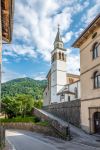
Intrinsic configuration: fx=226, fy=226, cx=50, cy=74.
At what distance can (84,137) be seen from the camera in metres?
22.7

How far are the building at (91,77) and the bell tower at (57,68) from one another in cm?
3355

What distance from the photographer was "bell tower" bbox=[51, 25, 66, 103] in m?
61.8

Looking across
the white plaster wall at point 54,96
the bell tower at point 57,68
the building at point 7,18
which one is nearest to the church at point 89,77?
the building at point 7,18

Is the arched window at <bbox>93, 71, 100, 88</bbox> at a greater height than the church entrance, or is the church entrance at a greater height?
the arched window at <bbox>93, 71, 100, 88</bbox>

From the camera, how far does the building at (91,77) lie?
925 inches

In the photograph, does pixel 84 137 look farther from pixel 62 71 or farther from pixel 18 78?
pixel 18 78

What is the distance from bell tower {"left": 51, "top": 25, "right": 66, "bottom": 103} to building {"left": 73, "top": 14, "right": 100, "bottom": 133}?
1321 inches

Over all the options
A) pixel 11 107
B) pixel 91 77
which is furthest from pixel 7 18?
pixel 11 107

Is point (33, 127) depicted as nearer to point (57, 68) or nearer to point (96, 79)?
point (96, 79)

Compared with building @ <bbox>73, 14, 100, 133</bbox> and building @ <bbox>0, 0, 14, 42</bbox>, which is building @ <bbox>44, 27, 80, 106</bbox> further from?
building @ <bbox>0, 0, 14, 42</bbox>

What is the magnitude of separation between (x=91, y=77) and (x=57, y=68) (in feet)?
128

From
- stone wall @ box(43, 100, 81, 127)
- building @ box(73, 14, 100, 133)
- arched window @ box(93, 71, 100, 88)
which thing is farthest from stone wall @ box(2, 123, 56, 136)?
arched window @ box(93, 71, 100, 88)

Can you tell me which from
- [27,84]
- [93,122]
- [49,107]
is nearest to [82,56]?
[93,122]

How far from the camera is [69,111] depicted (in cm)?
3238
